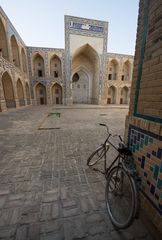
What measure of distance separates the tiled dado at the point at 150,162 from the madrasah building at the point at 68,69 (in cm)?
1471

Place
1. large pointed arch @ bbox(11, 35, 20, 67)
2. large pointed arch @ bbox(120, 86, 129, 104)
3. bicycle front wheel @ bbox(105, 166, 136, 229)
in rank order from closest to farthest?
1. bicycle front wheel @ bbox(105, 166, 136, 229)
2. large pointed arch @ bbox(11, 35, 20, 67)
3. large pointed arch @ bbox(120, 86, 129, 104)

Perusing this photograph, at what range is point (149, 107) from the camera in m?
1.58

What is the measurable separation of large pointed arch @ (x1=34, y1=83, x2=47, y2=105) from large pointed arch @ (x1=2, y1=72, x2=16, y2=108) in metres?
8.58

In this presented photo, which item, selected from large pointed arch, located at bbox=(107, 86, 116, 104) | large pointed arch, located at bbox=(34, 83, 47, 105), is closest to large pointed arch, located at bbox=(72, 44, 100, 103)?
large pointed arch, located at bbox=(107, 86, 116, 104)

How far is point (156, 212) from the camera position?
4.79ft

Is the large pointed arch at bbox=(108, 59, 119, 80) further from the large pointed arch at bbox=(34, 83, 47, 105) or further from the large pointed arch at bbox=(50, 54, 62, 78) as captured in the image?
the large pointed arch at bbox=(34, 83, 47, 105)

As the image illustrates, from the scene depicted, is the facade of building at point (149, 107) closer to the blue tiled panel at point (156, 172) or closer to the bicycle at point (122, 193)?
the blue tiled panel at point (156, 172)

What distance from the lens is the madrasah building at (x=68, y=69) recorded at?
14433 mm

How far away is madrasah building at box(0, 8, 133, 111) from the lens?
14.4m

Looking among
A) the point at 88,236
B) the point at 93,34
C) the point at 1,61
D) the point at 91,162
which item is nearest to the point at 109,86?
the point at 93,34

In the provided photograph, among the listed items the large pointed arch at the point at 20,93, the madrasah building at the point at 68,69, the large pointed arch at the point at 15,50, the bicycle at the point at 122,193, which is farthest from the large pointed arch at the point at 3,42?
the bicycle at the point at 122,193

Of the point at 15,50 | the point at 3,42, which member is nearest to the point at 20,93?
the point at 15,50

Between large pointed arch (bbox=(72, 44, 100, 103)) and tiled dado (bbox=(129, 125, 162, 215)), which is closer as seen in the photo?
tiled dado (bbox=(129, 125, 162, 215))

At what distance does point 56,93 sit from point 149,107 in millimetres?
23136
